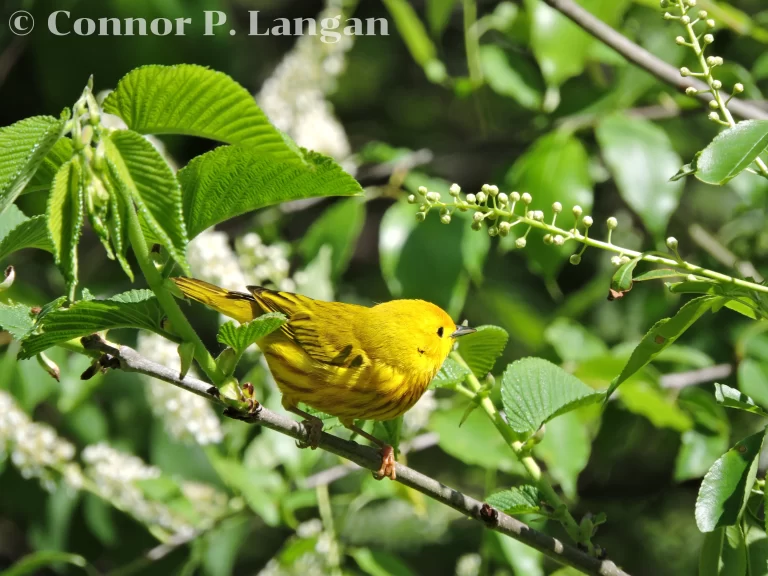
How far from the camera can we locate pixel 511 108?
12.6ft

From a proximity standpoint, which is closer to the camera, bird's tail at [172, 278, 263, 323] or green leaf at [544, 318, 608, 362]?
bird's tail at [172, 278, 263, 323]

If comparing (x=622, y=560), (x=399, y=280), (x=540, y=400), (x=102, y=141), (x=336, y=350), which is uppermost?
(x=102, y=141)

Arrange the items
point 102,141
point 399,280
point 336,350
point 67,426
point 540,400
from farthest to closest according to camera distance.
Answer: point 67,426, point 399,280, point 336,350, point 540,400, point 102,141

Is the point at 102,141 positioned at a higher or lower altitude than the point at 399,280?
higher

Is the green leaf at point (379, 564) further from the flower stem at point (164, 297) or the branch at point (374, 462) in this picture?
the flower stem at point (164, 297)

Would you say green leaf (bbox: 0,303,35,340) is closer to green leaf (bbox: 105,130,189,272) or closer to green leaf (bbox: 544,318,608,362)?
green leaf (bbox: 105,130,189,272)

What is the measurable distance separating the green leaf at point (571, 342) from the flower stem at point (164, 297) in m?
1.93

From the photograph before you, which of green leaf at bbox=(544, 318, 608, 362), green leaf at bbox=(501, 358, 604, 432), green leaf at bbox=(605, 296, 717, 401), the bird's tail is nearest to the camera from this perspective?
green leaf at bbox=(605, 296, 717, 401)

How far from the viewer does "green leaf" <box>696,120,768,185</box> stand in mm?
1103

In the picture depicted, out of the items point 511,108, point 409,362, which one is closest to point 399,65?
point 511,108

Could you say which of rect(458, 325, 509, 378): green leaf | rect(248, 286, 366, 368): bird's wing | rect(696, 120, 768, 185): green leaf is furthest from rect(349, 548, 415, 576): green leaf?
rect(696, 120, 768, 185): green leaf

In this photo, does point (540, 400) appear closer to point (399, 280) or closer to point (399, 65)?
point (399, 280)

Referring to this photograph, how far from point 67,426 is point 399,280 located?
59.3 inches

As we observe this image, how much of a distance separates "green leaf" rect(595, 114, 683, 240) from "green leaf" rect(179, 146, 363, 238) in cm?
176
